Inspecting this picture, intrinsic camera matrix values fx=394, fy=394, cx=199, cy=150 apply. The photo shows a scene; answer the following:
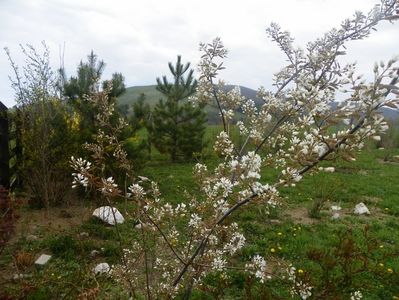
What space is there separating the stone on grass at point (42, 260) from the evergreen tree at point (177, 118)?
→ 957cm

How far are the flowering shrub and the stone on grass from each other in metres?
2.48

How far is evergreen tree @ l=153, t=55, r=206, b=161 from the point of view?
14.7m

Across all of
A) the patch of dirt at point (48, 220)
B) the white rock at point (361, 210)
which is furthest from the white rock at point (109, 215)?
the white rock at point (361, 210)

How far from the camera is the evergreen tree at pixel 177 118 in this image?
48.2 feet

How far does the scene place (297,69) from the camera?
310cm

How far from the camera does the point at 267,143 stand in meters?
3.36

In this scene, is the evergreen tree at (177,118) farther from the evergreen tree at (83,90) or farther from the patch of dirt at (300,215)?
the patch of dirt at (300,215)

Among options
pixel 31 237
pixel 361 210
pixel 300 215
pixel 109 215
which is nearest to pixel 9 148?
pixel 31 237

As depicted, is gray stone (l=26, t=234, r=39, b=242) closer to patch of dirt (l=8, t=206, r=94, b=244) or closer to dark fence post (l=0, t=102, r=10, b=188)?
patch of dirt (l=8, t=206, r=94, b=244)

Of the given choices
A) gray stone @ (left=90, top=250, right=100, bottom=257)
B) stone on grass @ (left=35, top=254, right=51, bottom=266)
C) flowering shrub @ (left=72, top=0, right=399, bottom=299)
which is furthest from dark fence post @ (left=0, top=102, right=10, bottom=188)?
flowering shrub @ (left=72, top=0, right=399, bottom=299)

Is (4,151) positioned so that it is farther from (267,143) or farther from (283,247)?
(267,143)

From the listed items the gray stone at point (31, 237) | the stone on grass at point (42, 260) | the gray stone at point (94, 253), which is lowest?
the gray stone at point (94, 253)

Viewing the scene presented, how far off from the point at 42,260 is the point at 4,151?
312 cm

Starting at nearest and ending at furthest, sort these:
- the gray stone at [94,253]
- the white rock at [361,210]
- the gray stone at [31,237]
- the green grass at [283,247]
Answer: the green grass at [283,247]
the gray stone at [94,253]
the gray stone at [31,237]
the white rock at [361,210]
